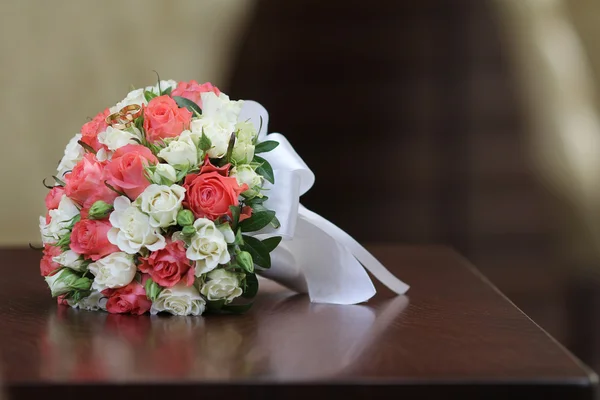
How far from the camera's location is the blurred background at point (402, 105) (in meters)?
2.07

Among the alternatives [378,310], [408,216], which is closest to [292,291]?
[378,310]

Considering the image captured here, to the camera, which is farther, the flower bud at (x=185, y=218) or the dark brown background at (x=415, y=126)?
the dark brown background at (x=415, y=126)

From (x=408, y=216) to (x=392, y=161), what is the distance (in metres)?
0.14

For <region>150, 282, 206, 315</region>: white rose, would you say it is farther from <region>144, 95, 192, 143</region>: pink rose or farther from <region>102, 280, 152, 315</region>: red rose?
<region>144, 95, 192, 143</region>: pink rose

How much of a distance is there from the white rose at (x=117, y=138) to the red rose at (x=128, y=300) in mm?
131

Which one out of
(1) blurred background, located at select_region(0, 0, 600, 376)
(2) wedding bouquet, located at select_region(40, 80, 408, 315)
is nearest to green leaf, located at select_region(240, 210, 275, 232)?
(2) wedding bouquet, located at select_region(40, 80, 408, 315)

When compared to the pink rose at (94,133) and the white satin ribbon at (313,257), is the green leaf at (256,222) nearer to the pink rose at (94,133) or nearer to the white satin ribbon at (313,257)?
the white satin ribbon at (313,257)

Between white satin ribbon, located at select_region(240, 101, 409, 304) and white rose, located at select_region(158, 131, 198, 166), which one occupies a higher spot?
white rose, located at select_region(158, 131, 198, 166)

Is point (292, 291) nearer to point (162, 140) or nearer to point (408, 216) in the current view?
point (162, 140)

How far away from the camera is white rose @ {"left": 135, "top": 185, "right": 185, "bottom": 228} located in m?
0.80

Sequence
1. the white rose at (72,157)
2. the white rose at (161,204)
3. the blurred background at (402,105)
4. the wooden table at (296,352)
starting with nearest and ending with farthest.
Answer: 1. the wooden table at (296,352)
2. the white rose at (161,204)
3. the white rose at (72,157)
4. the blurred background at (402,105)

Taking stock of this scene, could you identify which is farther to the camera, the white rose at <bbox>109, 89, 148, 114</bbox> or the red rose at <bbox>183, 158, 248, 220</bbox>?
the white rose at <bbox>109, 89, 148, 114</bbox>

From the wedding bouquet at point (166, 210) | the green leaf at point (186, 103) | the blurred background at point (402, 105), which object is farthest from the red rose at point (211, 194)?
the blurred background at point (402, 105)

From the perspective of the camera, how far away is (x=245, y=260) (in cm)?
82
